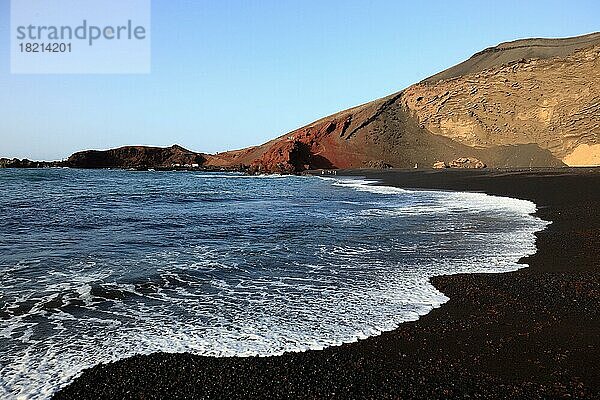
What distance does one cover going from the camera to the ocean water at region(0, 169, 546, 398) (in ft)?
15.1

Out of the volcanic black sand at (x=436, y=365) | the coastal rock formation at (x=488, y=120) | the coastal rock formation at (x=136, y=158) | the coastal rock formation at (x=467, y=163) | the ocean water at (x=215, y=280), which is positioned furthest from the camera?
the coastal rock formation at (x=136, y=158)

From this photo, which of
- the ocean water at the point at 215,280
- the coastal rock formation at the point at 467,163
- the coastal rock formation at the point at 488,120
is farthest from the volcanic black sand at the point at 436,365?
the coastal rock formation at the point at 467,163

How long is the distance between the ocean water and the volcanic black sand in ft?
0.92

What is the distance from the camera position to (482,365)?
13.3 feet

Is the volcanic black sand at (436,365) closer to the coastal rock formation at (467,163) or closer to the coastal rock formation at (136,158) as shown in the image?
the coastal rock formation at (467,163)

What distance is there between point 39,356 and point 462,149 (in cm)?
5681

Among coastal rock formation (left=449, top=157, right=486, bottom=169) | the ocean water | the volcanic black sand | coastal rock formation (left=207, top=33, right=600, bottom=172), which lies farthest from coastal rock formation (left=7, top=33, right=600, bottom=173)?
the volcanic black sand

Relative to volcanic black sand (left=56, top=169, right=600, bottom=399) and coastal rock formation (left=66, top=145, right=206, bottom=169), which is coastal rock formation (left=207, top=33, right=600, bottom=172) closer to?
coastal rock formation (left=66, top=145, right=206, bottom=169)

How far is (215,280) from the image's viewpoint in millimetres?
7164

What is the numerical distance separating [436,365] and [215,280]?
4.00 m

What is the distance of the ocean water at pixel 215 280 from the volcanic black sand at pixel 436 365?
11.0 inches

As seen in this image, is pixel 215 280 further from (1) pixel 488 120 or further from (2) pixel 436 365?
(1) pixel 488 120

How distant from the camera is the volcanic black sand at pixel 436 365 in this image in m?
3.62

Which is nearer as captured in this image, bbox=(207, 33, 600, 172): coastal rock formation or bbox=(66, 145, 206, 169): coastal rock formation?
bbox=(207, 33, 600, 172): coastal rock formation
